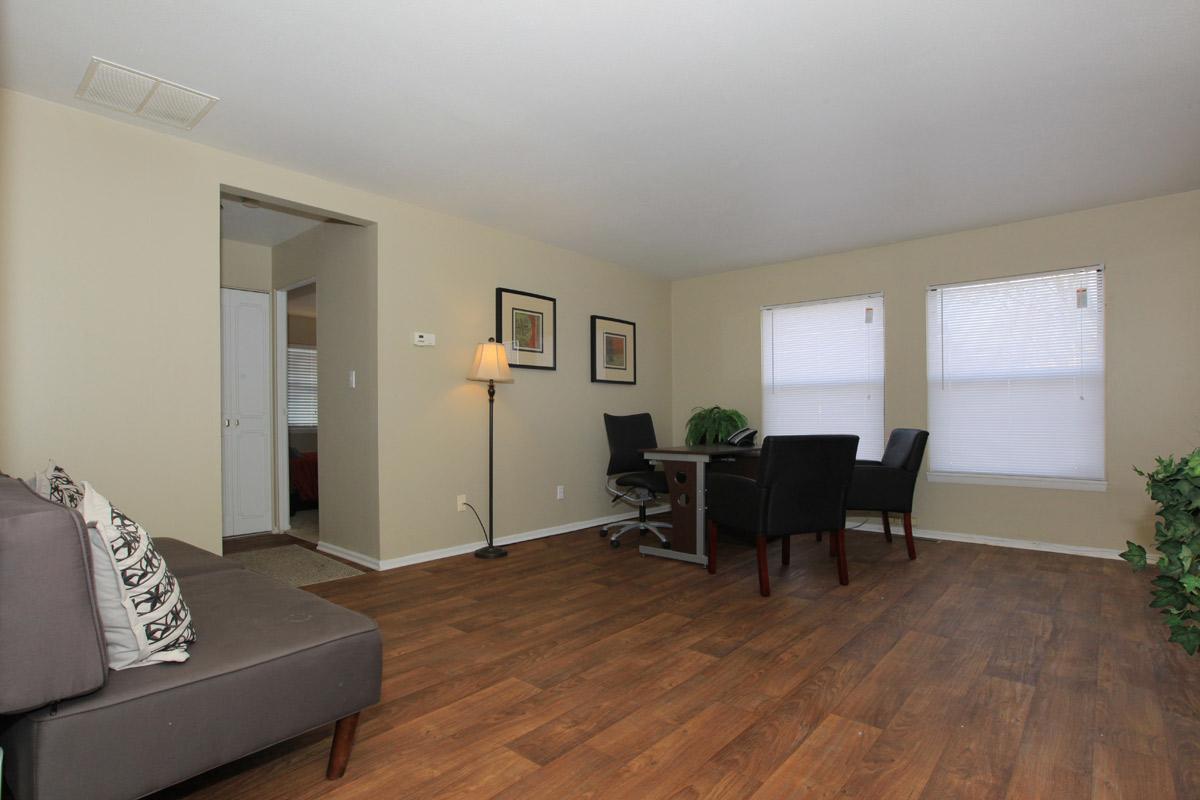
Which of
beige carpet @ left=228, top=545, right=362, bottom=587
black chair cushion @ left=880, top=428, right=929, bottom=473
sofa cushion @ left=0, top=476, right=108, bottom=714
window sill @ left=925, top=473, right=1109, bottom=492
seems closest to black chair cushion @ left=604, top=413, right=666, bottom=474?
black chair cushion @ left=880, top=428, right=929, bottom=473

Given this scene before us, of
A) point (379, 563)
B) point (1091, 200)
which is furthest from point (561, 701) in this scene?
point (1091, 200)

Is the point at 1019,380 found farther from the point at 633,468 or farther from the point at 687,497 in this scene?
the point at 633,468

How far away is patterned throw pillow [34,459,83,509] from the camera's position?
5.71 feet

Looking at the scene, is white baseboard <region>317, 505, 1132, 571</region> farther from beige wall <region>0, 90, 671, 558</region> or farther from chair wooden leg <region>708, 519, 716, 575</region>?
chair wooden leg <region>708, 519, 716, 575</region>

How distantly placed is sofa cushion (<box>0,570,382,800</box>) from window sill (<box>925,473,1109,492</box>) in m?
4.52

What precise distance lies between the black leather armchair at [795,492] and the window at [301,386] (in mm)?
6644

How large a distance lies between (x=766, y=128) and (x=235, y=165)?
109 inches

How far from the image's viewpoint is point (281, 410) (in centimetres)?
504

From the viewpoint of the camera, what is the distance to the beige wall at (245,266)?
4.84 metres

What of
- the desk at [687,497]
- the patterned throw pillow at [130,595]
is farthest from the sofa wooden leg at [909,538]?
the patterned throw pillow at [130,595]

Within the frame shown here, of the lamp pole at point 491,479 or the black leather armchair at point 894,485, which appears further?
the lamp pole at point 491,479

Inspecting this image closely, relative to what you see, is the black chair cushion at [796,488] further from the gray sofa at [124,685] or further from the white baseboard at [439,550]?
the gray sofa at [124,685]

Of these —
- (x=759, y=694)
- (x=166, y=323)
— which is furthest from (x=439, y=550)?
(x=759, y=694)

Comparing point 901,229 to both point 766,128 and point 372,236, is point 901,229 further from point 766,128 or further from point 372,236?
point 372,236
